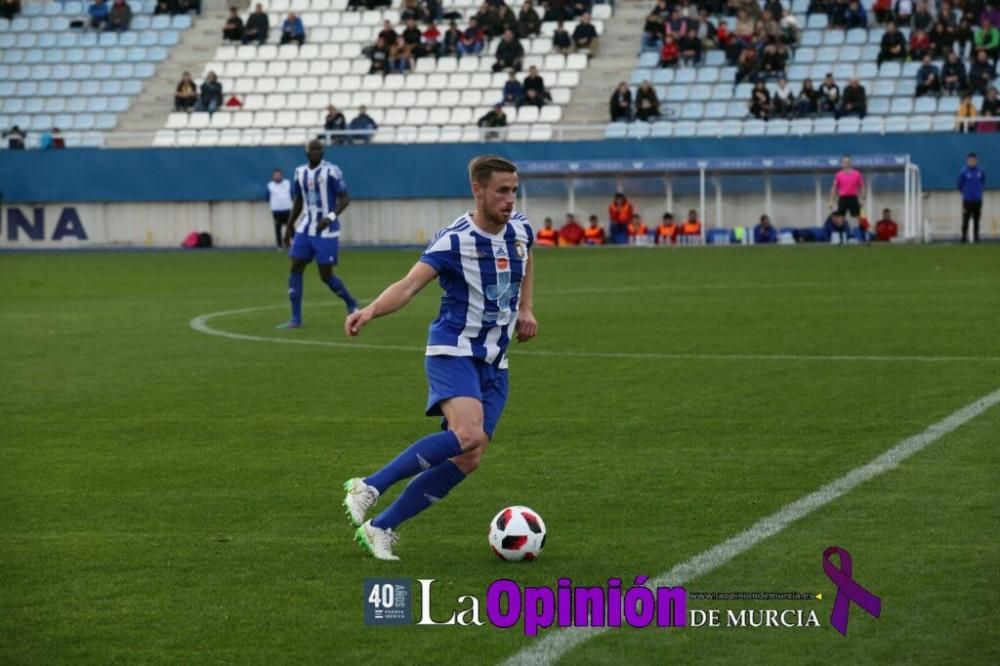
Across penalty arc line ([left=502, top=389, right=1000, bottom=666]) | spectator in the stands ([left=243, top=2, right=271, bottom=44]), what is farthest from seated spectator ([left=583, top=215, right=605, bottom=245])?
penalty arc line ([left=502, top=389, right=1000, bottom=666])

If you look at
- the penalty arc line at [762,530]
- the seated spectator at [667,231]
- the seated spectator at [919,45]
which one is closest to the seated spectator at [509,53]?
the seated spectator at [667,231]

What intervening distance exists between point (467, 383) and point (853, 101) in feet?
104

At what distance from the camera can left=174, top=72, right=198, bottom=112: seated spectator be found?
4322cm

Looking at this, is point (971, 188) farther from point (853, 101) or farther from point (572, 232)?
point (572, 232)

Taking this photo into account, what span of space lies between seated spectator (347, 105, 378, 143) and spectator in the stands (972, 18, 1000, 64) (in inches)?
548

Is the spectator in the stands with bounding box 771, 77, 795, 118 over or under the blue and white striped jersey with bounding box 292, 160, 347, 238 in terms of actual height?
over

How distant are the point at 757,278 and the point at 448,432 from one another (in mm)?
18789

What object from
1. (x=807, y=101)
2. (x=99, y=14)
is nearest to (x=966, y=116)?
(x=807, y=101)

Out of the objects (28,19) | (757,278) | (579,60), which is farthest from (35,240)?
(757,278)

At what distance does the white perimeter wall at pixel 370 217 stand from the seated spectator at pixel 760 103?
1962 mm

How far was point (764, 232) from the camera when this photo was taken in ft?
126

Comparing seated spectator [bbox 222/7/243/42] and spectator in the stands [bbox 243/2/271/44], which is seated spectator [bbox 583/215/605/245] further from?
seated spectator [bbox 222/7/243/42]

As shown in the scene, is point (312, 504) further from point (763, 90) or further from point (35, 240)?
point (35, 240)

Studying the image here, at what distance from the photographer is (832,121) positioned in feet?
124
